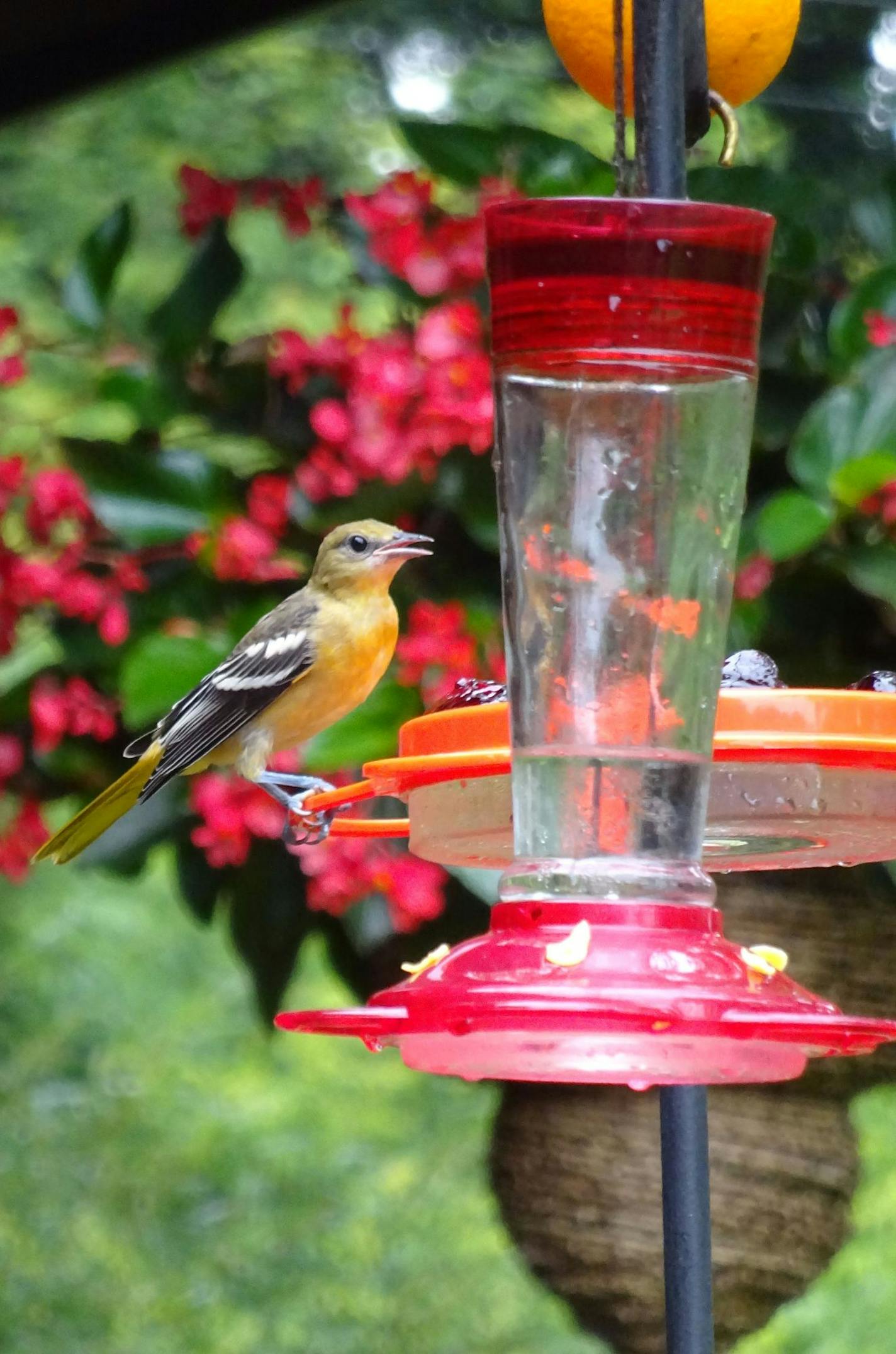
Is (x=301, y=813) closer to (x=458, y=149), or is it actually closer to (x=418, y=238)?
(x=418, y=238)

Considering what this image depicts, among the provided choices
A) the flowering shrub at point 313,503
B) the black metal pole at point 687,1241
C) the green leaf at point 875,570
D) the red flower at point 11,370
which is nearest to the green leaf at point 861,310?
the flowering shrub at point 313,503

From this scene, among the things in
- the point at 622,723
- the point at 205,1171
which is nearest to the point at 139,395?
the point at 622,723

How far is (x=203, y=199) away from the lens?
3.00 metres

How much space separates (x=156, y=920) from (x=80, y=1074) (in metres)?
0.52

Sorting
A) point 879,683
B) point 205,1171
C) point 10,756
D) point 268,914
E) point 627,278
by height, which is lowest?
→ point 205,1171

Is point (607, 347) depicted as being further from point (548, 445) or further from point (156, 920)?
point (156, 920)

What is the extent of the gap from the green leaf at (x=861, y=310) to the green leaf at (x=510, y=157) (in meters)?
0.38

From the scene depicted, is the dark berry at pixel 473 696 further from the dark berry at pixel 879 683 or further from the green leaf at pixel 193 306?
the green leaf at pixel 193 306

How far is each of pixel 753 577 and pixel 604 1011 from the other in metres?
1.48

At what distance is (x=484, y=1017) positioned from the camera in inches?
42.2

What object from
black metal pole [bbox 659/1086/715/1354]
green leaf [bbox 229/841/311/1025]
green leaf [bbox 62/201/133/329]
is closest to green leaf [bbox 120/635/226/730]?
green leaf [bbox 229/841/311/1025]

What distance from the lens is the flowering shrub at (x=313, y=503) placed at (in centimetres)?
245

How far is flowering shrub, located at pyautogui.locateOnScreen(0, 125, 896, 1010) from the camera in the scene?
245 cm

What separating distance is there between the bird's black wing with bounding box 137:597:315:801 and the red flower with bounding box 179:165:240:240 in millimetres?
922
